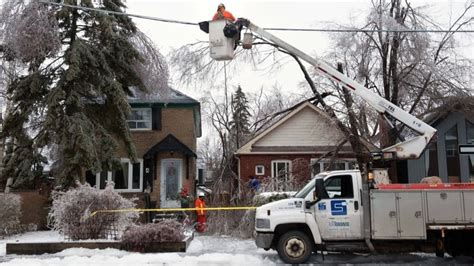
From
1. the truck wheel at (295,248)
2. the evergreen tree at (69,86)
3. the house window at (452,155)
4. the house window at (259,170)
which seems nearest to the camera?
the truck wheel at (295,248)

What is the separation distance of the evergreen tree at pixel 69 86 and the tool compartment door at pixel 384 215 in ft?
33.4

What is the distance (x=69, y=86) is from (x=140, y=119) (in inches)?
238

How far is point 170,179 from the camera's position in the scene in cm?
2397

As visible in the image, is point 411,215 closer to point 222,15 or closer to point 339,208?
point 339,208

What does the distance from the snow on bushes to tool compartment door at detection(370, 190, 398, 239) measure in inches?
271

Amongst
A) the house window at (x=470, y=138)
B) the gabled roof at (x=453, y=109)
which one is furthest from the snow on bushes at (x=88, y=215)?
the house window at (x=470, y=138)

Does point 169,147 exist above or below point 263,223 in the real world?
above

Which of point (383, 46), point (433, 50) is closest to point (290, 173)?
point (383, 46)

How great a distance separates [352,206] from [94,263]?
6128mm

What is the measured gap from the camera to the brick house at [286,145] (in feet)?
87.7

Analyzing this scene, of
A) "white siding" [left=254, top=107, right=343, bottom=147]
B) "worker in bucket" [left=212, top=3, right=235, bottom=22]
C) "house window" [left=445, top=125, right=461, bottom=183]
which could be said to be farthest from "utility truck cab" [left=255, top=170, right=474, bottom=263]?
"white siding" [left=254, top=107, right=343, bottom=147]

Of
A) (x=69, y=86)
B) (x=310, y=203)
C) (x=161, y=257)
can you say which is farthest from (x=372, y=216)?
(x=69, y=86)

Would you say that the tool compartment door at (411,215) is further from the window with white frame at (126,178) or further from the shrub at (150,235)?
the window with white frame at (126,178)

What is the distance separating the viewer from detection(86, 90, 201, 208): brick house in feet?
76.7
